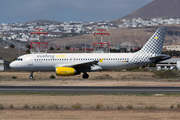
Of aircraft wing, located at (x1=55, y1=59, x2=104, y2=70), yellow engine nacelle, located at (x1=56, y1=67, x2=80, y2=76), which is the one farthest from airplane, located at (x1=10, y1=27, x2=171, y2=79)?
yellow engine nacelle, located at (x1=56, y1=67, x2=80, y2=76)

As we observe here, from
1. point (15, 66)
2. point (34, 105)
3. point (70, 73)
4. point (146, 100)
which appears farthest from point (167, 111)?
point (15, 66)

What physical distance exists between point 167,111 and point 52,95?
9472 millimetres

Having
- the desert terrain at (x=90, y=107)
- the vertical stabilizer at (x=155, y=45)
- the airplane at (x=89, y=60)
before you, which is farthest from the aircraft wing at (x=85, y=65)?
the desert terrain at (x=90, y=107)

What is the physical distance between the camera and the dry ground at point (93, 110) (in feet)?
49.1

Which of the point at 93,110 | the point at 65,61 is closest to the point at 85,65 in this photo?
the point at 65,61

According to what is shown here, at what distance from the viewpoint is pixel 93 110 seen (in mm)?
16438

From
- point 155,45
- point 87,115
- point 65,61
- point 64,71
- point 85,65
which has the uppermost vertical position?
point 155,45

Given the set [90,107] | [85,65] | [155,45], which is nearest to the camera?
[90,107]

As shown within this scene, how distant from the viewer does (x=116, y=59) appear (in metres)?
39.7

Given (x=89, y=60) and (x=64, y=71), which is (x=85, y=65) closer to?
(x=89, y=60)

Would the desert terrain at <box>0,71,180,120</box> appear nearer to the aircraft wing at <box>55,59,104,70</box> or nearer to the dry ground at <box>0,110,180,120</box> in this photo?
the dry ground at <box>0,110,180,120</box>

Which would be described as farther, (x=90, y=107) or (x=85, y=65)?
(x=85, y=65)

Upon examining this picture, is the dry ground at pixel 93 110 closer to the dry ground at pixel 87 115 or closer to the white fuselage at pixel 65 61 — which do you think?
the dry ground at pixel 87 115

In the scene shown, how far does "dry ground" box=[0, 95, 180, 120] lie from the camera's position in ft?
49.1
